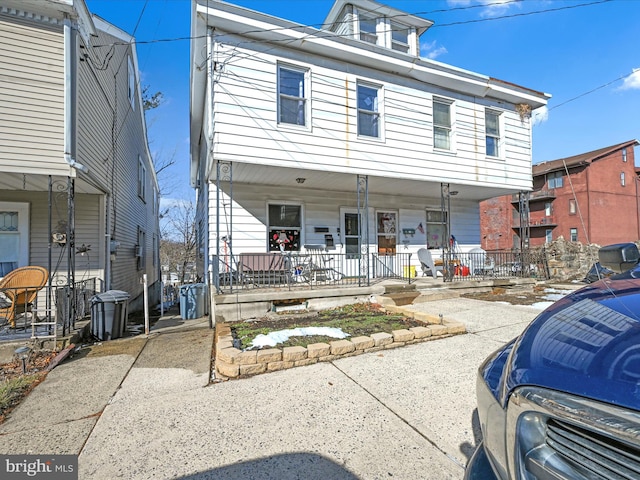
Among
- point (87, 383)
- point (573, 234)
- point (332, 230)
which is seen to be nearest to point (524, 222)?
point (332, 230)

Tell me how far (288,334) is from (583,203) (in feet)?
108

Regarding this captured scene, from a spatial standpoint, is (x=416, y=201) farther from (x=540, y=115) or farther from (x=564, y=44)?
(x=564, y=44)

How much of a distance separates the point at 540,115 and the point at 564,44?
6.63 feet

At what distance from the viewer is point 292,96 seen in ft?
23.2

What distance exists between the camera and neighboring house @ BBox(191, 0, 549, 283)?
6.43 m

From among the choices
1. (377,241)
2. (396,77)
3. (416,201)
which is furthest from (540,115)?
(377,241)

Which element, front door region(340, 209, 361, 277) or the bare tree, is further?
the bare tree

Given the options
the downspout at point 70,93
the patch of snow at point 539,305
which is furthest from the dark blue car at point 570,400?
the downspout at point 70,93

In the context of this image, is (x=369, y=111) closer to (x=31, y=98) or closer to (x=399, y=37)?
(x=399, y=37)

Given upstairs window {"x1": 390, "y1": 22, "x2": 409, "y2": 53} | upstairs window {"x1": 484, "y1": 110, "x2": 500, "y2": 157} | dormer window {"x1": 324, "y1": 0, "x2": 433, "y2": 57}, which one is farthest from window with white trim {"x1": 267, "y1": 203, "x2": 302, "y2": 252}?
upstairs window {"x1": 484, "y1": 110, "x2": 500, "y2": 157}

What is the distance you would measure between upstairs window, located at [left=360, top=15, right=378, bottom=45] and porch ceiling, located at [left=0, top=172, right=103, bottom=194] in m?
7.90

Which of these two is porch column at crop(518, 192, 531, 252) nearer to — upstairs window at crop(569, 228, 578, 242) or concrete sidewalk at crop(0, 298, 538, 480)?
concrete sidewalk at crop(0, 298, 538, 480)

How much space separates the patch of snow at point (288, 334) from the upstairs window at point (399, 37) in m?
8.43

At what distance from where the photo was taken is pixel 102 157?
7.53 m
